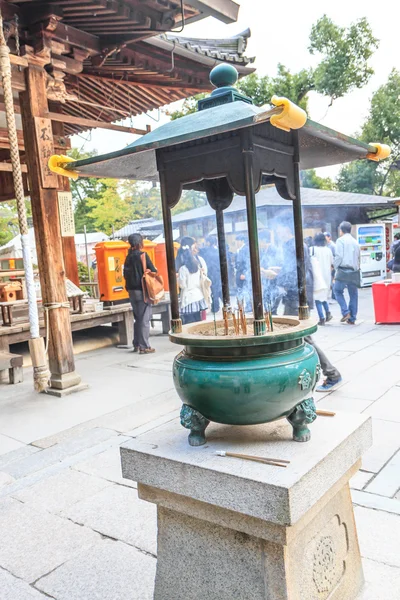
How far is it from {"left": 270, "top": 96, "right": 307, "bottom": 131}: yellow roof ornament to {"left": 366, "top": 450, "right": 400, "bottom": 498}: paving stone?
2.40m

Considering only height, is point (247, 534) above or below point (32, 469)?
above

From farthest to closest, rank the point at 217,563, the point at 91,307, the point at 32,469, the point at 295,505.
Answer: the point at 91,307 → the point at 32,469 → the point at 217,563 → the point at 295,505

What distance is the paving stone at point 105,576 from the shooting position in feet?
7.75

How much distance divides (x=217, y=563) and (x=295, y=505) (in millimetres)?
532

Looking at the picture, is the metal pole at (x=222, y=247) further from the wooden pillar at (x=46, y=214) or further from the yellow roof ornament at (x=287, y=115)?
the wooden pillar at (x=46, y=214)

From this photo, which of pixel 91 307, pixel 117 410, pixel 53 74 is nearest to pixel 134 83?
pixel 53 74

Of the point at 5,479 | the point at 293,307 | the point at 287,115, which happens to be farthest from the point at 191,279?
the point at 287,115

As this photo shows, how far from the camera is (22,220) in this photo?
14.7ft

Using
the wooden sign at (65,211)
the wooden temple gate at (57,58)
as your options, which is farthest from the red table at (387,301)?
the wooden sign at (65,211)

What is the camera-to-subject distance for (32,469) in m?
3.79

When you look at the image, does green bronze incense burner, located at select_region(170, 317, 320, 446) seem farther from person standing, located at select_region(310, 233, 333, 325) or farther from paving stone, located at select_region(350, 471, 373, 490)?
person standing, located at select_region(310, 233, 333, 325)

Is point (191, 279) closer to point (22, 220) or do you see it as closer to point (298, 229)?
point (22, 220)

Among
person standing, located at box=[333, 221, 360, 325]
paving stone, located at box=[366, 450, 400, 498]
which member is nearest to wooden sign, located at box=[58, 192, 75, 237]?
paving stone, located at box=[366, 450, 400, 498]

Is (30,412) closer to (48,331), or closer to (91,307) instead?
(48,331)
